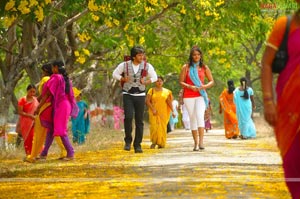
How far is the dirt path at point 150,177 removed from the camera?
10.1m

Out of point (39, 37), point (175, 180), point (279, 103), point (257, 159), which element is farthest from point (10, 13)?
point (39, 37)

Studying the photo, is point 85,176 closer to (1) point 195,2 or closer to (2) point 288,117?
(2) point 288,117

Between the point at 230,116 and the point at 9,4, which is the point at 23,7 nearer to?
the point at 9,4

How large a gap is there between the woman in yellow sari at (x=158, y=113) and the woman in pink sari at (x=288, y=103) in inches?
533

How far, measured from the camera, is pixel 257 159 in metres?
15.9

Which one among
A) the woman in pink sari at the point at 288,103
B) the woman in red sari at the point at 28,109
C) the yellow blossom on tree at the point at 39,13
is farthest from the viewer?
the woman in red sari at the point at 28,109

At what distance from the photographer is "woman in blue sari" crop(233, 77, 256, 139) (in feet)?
88.6

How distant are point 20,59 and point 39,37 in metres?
1.01

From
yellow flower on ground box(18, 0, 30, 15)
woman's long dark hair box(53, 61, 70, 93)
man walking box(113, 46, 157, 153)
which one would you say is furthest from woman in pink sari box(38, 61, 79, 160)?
yellow flower on ground box(18, 0, 30, 15)

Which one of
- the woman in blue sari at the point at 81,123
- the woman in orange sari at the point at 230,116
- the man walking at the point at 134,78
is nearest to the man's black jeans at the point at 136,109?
the man walking at the point at 134,78

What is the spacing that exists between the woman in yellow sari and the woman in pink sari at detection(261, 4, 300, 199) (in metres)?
13.5

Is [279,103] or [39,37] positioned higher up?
[39,37]

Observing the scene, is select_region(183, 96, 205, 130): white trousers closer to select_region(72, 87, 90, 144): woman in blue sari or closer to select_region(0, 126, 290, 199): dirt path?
select_region(0, 126, 290, 199): dirt path

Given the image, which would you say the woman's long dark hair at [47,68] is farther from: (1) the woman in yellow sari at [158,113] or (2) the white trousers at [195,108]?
(1) the woman in yellow sari at [158,113]
